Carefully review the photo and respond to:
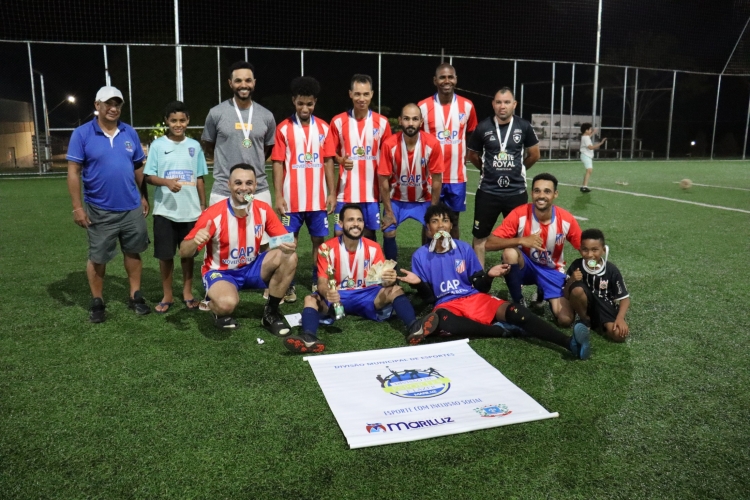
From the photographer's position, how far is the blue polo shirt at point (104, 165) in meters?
4.34

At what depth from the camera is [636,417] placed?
290 centimetres

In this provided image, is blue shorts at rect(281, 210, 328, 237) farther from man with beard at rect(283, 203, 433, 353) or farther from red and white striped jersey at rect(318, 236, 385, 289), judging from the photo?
red and white striped jersey at rect(318, 236, 385, 289)

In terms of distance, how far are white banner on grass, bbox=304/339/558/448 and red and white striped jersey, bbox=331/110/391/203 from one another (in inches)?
73.2

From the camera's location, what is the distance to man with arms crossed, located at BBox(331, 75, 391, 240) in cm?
516

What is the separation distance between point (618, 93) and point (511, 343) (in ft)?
93.3

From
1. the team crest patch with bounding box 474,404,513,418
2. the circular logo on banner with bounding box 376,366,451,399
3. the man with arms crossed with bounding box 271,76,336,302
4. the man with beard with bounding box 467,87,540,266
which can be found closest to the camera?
the team crest patch with bounding box 474,404,513,418

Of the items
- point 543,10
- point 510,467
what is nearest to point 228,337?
point 510,467

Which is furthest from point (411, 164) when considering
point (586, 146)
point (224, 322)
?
point (586, 146)

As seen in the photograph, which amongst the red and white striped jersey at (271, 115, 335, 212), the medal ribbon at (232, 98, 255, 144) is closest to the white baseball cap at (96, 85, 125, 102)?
the medal ribbon at (232, 98, 255, 144)

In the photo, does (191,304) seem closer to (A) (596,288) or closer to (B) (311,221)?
(B) (311,221)

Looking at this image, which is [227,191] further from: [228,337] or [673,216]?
[673,216]

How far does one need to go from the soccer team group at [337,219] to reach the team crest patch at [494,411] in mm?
895

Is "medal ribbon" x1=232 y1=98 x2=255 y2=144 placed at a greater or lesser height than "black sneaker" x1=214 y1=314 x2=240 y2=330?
greater

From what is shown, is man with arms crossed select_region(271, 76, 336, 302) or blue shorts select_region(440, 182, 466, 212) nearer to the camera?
man with arms crossed select_region(271, 76, 336, 302)
